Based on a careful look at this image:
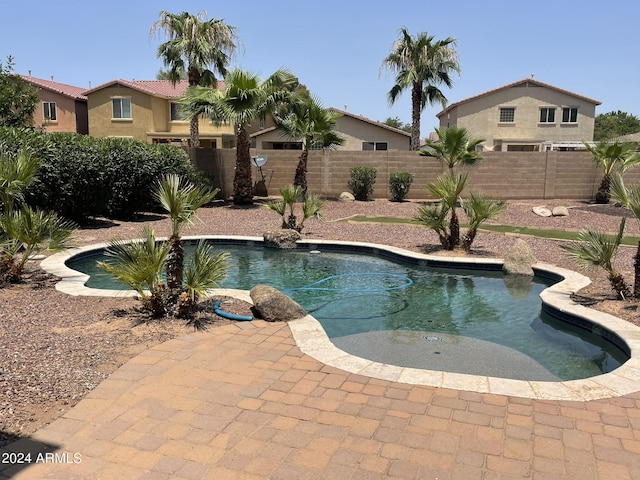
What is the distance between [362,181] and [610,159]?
9.83 metres

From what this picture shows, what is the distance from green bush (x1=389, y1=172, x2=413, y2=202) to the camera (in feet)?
67.8

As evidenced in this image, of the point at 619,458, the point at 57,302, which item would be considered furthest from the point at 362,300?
the point at 619,458

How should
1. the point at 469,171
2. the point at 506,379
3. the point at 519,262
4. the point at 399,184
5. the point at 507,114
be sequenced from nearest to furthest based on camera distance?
1. the point at 506,379
2. the point at 519,262
3. the point at 399,184
4. the point at 469,171
5. the point at 507,114

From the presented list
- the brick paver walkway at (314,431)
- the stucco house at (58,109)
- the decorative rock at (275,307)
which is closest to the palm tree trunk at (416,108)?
the stucco house at (58,109)

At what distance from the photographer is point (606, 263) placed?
714 centimetres

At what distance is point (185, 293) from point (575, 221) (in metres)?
14.3

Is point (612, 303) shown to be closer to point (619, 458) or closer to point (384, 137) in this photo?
point (619, 458)

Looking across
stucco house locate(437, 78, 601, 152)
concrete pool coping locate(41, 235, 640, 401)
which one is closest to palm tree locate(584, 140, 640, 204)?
concrete pool coping locate(41, 235, 640, 401)

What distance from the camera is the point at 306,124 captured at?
1886 centimetres

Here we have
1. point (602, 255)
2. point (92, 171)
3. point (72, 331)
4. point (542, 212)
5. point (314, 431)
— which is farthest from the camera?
point (542, 212)

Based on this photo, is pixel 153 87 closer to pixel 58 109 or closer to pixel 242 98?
pixel 58 109

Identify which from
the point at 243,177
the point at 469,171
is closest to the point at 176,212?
the point at 243,177

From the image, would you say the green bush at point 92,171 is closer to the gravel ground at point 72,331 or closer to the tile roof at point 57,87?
the gravel ground at point 72,331

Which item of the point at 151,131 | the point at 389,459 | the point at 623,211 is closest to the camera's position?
the point at 389,459
